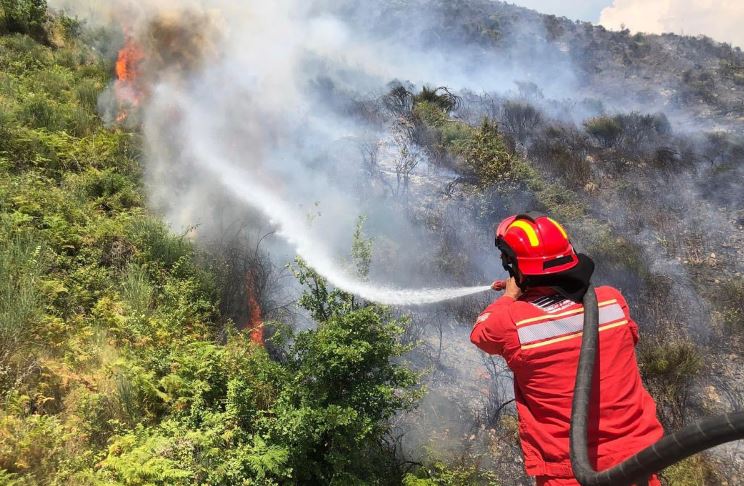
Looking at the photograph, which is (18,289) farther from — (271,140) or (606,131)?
(606,131)

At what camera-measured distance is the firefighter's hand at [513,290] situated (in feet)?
5.97

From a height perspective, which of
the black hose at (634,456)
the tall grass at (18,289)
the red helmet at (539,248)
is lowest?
the tall grass at (18,289)

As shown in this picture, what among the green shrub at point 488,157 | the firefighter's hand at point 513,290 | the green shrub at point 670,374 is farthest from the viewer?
the green shrub at point 488,157

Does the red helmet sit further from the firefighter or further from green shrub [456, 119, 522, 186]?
green shrub [456, 119, 522, 186]

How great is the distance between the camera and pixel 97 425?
2674mm

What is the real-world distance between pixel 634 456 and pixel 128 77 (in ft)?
31.3

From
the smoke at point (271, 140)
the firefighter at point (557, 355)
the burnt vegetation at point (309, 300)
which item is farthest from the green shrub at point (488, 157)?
the firefighter at point (557, 355)

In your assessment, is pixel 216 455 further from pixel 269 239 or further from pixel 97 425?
pixel 269 239

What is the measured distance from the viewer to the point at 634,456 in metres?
1.21

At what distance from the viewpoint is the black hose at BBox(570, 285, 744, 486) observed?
1.05m

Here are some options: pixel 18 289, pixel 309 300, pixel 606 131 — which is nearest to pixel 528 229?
pixel 309 300

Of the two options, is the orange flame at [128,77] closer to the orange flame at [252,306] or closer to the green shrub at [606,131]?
the orange flame at [252,306]

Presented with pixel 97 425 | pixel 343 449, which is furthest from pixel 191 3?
pixel 343 449

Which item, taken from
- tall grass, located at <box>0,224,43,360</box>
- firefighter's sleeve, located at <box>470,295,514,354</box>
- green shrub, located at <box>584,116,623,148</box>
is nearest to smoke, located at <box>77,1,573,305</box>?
tall grass, located at <box>0,224,43,360</box>
